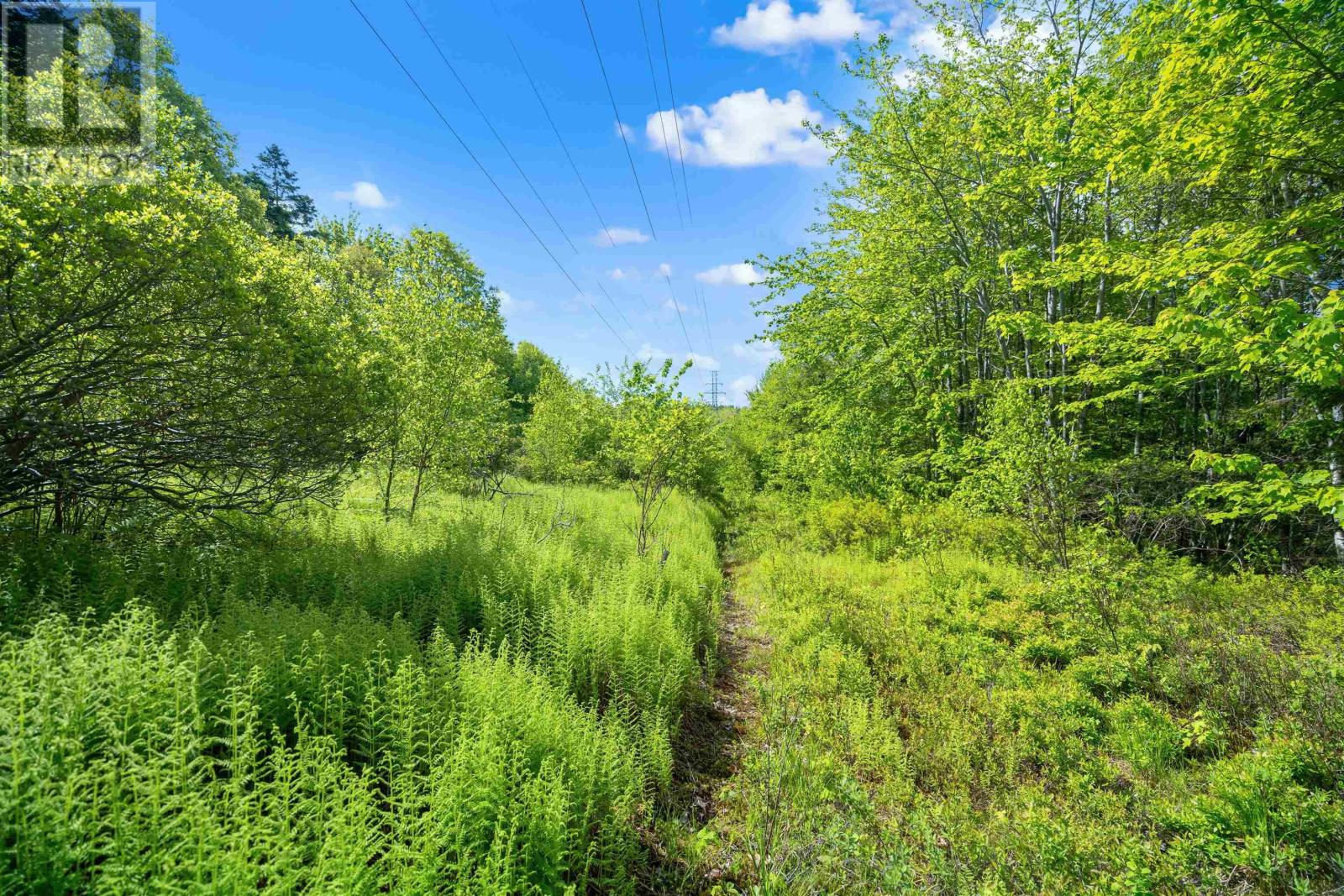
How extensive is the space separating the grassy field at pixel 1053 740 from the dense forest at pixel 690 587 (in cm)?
4

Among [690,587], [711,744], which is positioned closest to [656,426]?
[690,587]

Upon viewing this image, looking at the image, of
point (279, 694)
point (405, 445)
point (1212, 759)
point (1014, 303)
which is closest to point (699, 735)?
point (279, 694)

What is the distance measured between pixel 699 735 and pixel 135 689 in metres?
4.20

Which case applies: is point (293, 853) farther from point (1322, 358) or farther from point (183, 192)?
point (1322, 358)

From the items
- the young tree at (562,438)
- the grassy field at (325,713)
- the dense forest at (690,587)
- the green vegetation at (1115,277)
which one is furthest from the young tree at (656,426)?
the young tree at (562,438)

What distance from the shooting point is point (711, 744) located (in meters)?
4.71

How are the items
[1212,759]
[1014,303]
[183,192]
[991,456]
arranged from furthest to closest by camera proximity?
[1014,303], [991,456], [183,192], [1212,759]

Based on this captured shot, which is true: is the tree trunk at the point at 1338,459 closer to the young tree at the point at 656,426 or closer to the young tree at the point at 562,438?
the young tree at the point at 656,426

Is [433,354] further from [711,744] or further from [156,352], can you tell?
[711,744]

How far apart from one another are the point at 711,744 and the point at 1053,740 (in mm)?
2955

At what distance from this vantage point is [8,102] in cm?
393

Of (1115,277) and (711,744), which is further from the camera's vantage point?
(1115,277)

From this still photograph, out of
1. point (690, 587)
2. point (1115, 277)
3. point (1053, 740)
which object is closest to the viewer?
point (1053, 740)

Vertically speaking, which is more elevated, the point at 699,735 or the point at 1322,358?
the point at 1322,358
